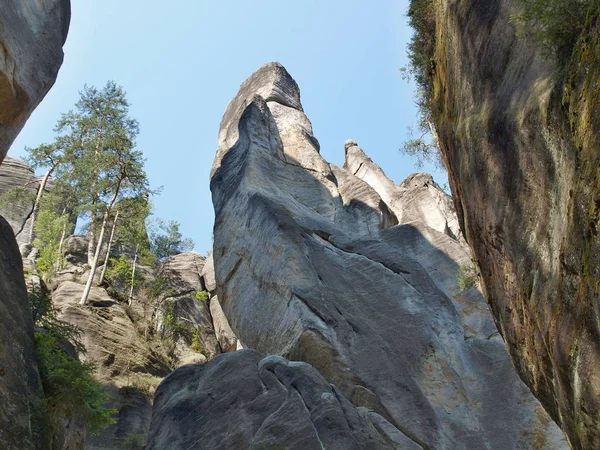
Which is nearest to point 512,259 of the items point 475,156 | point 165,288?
point 475,156

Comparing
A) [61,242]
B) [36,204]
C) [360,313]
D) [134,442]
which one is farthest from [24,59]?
[36,204]

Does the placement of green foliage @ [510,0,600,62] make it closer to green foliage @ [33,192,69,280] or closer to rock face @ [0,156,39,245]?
green foliage @ [33,192,69,280]

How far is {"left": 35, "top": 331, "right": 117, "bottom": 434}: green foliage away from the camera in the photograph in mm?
13398

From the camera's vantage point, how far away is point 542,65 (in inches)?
357

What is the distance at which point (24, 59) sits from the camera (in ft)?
53.2

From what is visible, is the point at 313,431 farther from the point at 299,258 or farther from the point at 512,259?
the point at 299,258

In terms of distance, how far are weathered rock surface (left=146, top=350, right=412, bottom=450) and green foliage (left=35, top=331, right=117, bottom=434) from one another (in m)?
1.47

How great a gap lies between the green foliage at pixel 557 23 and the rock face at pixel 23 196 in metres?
31.6

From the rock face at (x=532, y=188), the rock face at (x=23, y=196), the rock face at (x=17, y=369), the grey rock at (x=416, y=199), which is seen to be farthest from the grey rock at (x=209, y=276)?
the rock face at (x=532, y=188)

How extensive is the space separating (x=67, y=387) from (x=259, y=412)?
12.1 ft

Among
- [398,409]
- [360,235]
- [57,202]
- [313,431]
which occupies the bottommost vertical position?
[313,431]

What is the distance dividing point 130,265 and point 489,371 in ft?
65.3

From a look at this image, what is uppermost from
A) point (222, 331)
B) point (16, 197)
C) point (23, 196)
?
point (23, 196)

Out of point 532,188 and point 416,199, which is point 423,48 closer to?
point 532,188
